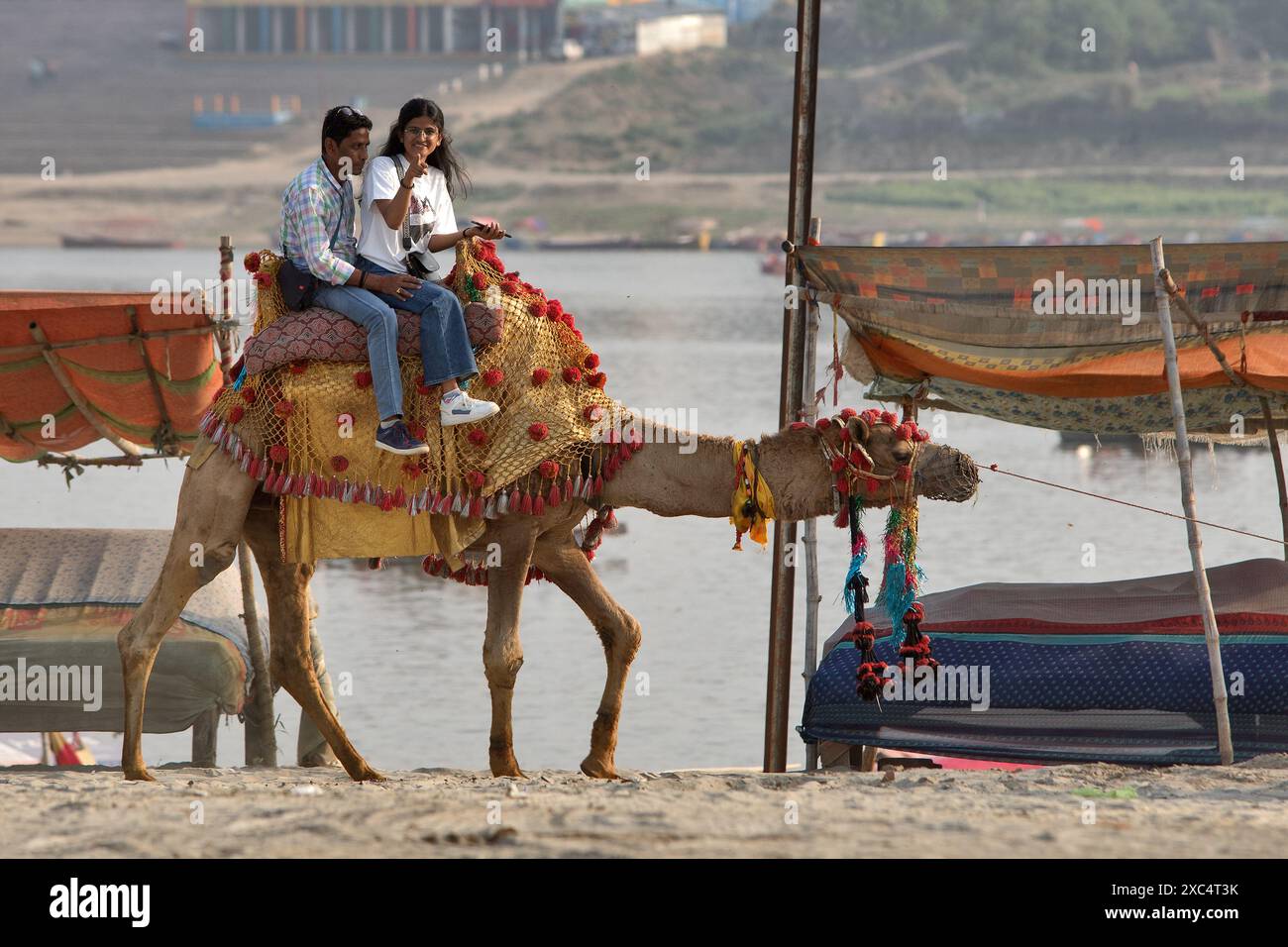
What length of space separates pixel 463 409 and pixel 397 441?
0.25 m

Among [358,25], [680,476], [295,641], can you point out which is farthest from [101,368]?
[358,25]

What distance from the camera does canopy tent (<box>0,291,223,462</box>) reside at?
9703 mm

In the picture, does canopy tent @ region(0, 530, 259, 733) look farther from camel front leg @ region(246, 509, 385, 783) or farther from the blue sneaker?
the blue sneaker

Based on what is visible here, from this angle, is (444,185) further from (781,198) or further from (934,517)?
(781,198)

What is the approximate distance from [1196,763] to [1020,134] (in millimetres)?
64075

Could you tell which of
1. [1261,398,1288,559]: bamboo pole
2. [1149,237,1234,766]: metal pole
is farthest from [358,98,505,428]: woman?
[1261,398,1288,559]: bamboo pole

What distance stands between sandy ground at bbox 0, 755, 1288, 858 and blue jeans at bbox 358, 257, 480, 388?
4.66ft

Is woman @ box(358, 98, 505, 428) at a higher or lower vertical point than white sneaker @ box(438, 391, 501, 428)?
higher

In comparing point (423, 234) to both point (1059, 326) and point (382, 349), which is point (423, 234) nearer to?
point (382, 349)

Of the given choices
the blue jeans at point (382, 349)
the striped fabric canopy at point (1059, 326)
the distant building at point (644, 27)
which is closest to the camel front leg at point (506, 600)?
the blue jeans at point (382, 349)

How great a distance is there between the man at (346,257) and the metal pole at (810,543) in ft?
6.88

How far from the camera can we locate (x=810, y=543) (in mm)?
9328

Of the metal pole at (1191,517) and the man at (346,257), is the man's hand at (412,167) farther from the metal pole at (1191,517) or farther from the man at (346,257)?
the metal pole at (1191,517)
